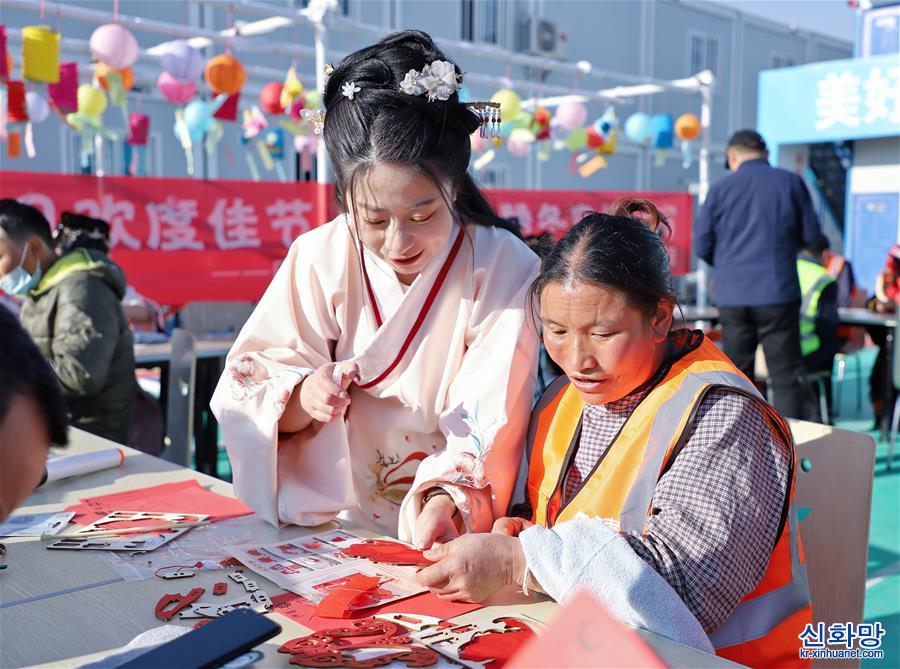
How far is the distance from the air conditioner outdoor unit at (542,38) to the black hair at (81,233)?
29.3 feet

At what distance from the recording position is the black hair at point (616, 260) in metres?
1.18

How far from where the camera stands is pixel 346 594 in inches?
42.9

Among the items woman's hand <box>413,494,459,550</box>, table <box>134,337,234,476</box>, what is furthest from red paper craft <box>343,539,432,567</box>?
table <box>134,337,234,476</box>

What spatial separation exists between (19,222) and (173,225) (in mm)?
1762

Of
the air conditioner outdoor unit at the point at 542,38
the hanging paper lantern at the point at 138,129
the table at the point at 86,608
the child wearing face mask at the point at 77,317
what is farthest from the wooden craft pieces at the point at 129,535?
the air conditioner outdoor unit at the point at 542,38

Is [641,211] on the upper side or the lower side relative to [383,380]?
upper

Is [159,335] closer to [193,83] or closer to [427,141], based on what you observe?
[193,83]

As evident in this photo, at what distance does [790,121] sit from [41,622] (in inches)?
342

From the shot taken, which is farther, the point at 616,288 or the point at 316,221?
the point at 316,221

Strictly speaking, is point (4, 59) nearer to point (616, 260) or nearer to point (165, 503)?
point (165, 503)

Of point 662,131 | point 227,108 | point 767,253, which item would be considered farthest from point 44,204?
point 662,131

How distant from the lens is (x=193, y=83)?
504cm

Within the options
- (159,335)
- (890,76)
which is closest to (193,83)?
(159,335)

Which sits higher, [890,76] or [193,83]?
[890,76]
